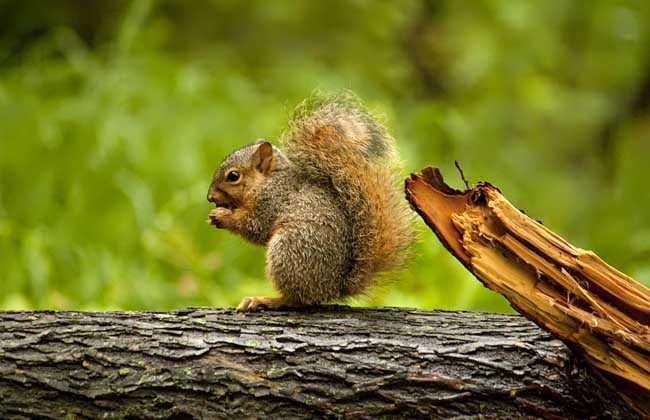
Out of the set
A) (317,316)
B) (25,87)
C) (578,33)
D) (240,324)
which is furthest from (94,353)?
(578,33)

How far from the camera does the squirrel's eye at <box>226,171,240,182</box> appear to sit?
8.84ft

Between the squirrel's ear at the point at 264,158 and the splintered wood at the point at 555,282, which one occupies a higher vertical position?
the squirrel's ear at the point at 264,158

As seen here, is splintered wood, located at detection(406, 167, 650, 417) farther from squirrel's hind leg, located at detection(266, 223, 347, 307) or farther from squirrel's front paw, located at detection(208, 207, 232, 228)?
squirrel's front paw, located at detection(208, 207, 232, 228)

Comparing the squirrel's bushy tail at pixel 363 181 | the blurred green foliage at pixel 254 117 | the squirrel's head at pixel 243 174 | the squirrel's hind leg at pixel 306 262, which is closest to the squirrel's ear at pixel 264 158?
the squirrel's head at pixel 243 174

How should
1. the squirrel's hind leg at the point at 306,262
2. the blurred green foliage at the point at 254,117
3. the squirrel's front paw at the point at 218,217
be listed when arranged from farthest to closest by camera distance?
the blurred green foliage at the point at 254,117 → the squirrel's front paw at the point at 218,217 → the squirrel's hind leg at the point at 306,262

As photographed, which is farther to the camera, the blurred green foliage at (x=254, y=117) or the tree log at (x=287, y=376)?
the blurred green foliage at (x=254, y=117)

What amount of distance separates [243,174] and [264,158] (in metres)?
0.08

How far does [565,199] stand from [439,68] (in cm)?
148

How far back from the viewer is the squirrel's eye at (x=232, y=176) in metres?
2.70

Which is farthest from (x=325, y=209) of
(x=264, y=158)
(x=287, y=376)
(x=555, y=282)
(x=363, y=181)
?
(x=555, y=282)

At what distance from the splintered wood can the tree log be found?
10cm

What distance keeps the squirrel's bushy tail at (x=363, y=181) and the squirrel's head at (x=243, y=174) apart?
121 mm

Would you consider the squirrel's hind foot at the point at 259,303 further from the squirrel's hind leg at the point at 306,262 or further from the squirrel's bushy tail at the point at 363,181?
the squirrel's bushy tail at the point at 363,181

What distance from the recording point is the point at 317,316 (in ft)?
7.80
